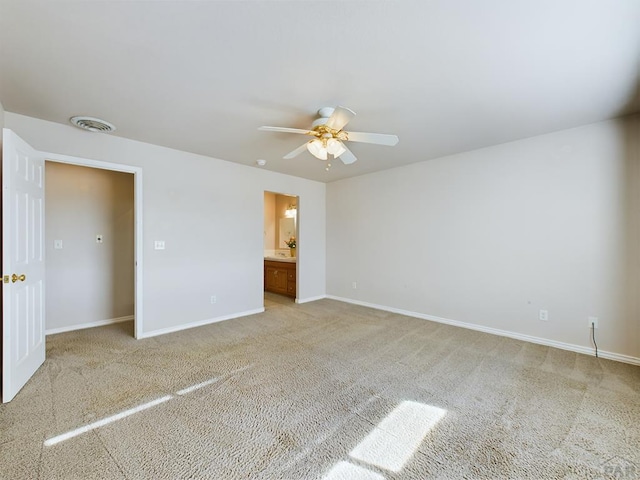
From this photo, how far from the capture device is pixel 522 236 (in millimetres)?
3434

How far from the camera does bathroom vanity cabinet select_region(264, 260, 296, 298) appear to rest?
5.70m

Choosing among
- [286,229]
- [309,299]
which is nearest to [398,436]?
[309,299]

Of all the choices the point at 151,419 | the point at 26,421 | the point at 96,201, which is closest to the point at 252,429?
the point at 151,419

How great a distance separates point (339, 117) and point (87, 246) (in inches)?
156

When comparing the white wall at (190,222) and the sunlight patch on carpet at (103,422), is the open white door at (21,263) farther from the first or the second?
the sunlight patch on carpet at (103,422)

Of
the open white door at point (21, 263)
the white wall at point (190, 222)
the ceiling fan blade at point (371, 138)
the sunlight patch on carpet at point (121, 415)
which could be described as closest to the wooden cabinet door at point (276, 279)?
the white wall at point (190, 222)

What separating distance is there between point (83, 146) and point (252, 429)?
3403 millimetres

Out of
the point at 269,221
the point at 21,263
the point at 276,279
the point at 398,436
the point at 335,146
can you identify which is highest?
the point at 335,146

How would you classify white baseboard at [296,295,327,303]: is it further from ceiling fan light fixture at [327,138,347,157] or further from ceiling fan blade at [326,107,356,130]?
ceiling fan blade at [326,107,356,130]

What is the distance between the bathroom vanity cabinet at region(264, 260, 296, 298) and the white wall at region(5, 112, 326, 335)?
1.08 metres

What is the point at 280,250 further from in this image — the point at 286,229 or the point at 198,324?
the point at 198,324

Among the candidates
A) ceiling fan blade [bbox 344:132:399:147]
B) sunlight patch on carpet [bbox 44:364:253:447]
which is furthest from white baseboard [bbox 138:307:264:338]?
ceiling fan blade [bbox 344:132:399:147]

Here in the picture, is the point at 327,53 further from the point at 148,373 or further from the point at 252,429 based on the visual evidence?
the point at 148,373

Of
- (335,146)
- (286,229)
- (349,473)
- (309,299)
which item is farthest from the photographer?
(286,229)
